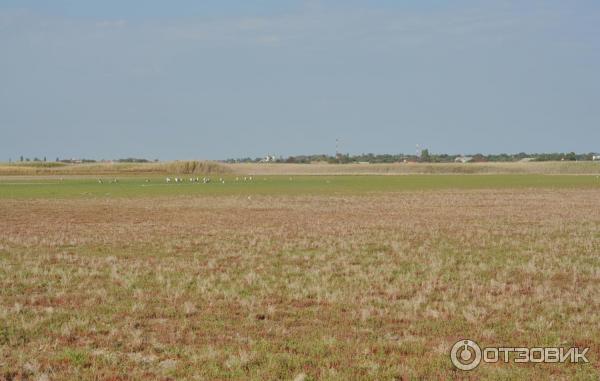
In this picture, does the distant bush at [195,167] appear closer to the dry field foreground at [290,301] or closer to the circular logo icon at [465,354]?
the dry field foreground at [290,301]

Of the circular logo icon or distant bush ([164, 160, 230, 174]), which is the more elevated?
distant bush ([164, 160, 230, 174])

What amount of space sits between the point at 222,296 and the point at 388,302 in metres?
3.92

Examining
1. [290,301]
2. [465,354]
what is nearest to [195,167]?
[290,301]

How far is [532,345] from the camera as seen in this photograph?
12133 mm

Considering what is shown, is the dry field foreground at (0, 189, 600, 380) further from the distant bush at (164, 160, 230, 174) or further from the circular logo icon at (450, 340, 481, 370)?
the distant bush at (164, 160, 230, 174)

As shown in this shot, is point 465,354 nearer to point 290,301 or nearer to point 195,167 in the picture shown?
point 290,301

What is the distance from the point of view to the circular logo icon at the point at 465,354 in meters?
11.1

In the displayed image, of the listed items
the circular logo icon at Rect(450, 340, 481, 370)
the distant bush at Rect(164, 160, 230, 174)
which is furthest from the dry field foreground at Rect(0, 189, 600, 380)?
the distant bush at Rect(164, 160, 230, 174)

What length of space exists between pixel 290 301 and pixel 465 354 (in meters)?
5.42

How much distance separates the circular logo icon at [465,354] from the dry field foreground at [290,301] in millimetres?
199

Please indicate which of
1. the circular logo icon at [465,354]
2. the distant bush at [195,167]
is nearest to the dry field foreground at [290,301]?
the circular logo icon at [465,354]

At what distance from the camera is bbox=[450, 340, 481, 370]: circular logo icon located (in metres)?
11.1

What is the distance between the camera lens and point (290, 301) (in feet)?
53.0

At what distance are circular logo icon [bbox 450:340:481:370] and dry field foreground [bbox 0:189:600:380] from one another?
0.20m
